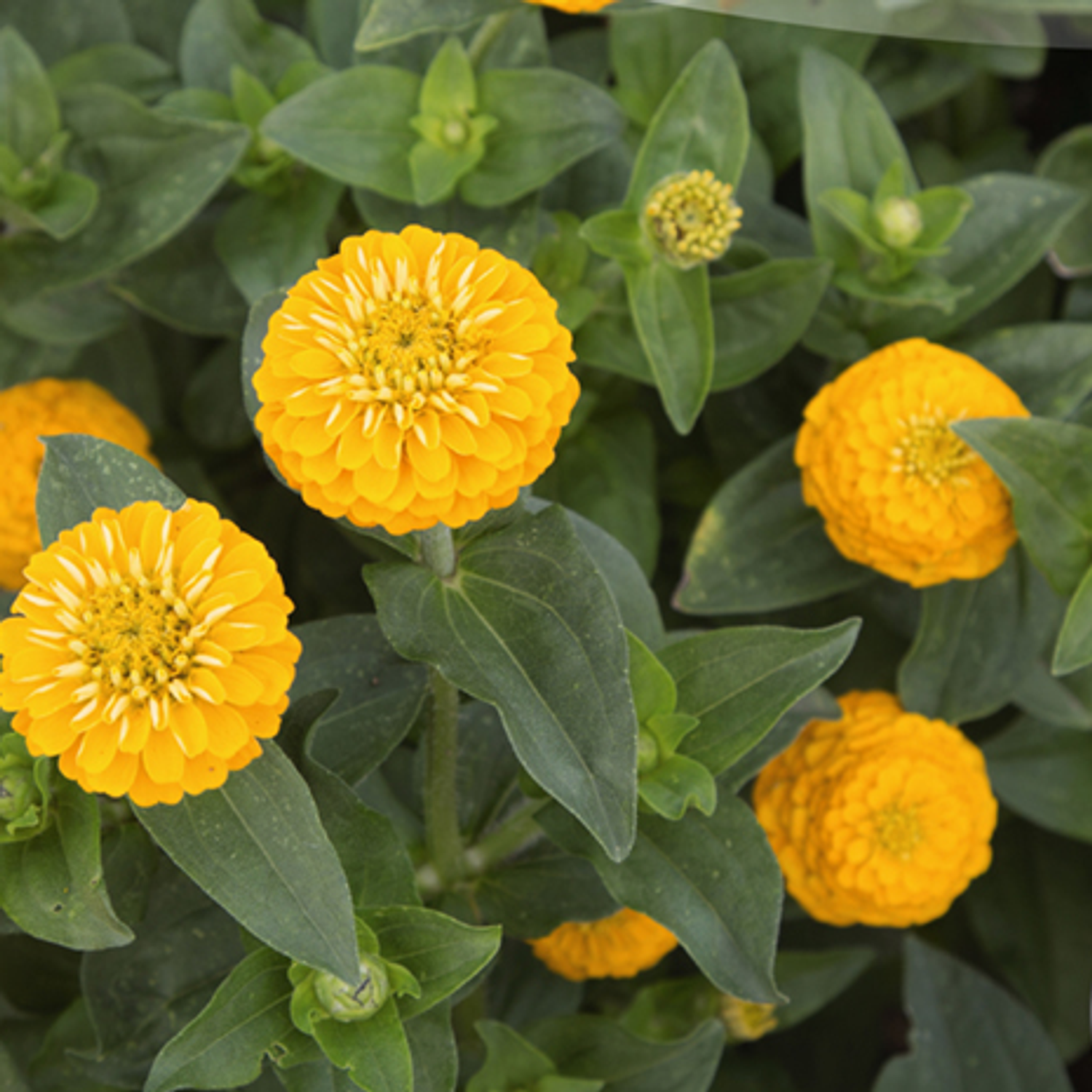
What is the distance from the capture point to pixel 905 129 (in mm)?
1240

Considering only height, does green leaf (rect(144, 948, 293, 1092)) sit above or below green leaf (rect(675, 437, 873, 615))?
above

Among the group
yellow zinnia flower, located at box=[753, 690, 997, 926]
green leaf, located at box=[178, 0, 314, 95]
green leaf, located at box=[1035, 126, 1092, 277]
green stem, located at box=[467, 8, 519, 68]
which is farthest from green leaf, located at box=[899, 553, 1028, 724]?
green leaf, located at box=[178, 0, 314, 95]

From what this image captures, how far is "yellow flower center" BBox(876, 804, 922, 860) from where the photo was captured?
2.54ft

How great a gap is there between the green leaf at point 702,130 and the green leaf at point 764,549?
0.22 metres

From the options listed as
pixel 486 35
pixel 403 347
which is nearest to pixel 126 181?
pixel 486 35

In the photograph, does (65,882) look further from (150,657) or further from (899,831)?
(899,831)

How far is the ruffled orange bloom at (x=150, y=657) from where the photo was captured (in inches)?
18.4

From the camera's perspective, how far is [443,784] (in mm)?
675

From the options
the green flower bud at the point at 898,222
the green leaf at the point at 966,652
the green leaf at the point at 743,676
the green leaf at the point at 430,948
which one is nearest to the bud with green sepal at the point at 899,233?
the green flower bud at the point at 898,222

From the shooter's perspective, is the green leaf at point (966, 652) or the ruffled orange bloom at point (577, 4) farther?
the green leaf at point (966, 652)

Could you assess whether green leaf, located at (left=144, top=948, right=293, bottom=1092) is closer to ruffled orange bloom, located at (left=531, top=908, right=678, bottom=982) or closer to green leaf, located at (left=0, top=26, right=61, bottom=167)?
ruffled orange bloom, located at (left=531, top=908, right=678, bottom=982)

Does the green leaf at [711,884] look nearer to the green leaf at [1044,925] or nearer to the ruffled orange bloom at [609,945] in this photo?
the ruffled orange bloom at [609,945]

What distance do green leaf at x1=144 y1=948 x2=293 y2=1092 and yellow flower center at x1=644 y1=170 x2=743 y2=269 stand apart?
1.60 feet

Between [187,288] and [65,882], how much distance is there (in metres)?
0.55
